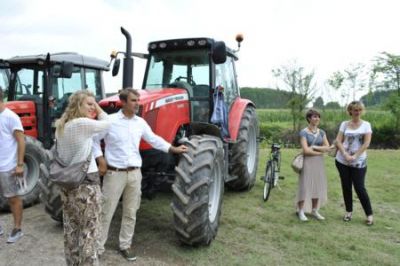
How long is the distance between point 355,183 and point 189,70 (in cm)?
277

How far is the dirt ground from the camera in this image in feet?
13.7

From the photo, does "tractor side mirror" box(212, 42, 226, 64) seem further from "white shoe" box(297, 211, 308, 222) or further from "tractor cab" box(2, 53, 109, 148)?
"tractor cab" box(2, 53, 109, 148)

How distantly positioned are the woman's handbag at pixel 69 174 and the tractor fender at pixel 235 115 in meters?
3.05

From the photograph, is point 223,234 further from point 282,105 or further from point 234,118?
point 282,105

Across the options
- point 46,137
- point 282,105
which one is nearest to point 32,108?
point 46,137

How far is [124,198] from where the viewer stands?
425cm

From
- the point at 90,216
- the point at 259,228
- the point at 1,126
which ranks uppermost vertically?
the point at 1,126

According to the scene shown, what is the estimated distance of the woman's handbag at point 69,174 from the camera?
3.27 metres

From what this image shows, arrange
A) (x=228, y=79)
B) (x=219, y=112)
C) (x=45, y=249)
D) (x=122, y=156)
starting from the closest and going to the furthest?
(x=122, y=156), (x=45, y=249), (x=219, y=112), (x=228, y=79)

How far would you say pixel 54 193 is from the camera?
470 cm

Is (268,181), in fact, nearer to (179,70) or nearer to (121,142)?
(179,70)

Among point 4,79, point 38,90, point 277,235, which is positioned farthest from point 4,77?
point 277,235

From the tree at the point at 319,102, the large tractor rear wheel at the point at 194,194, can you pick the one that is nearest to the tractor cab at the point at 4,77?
the large tractor rear wheel at the point at 194,194

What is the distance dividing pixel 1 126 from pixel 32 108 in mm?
2486
